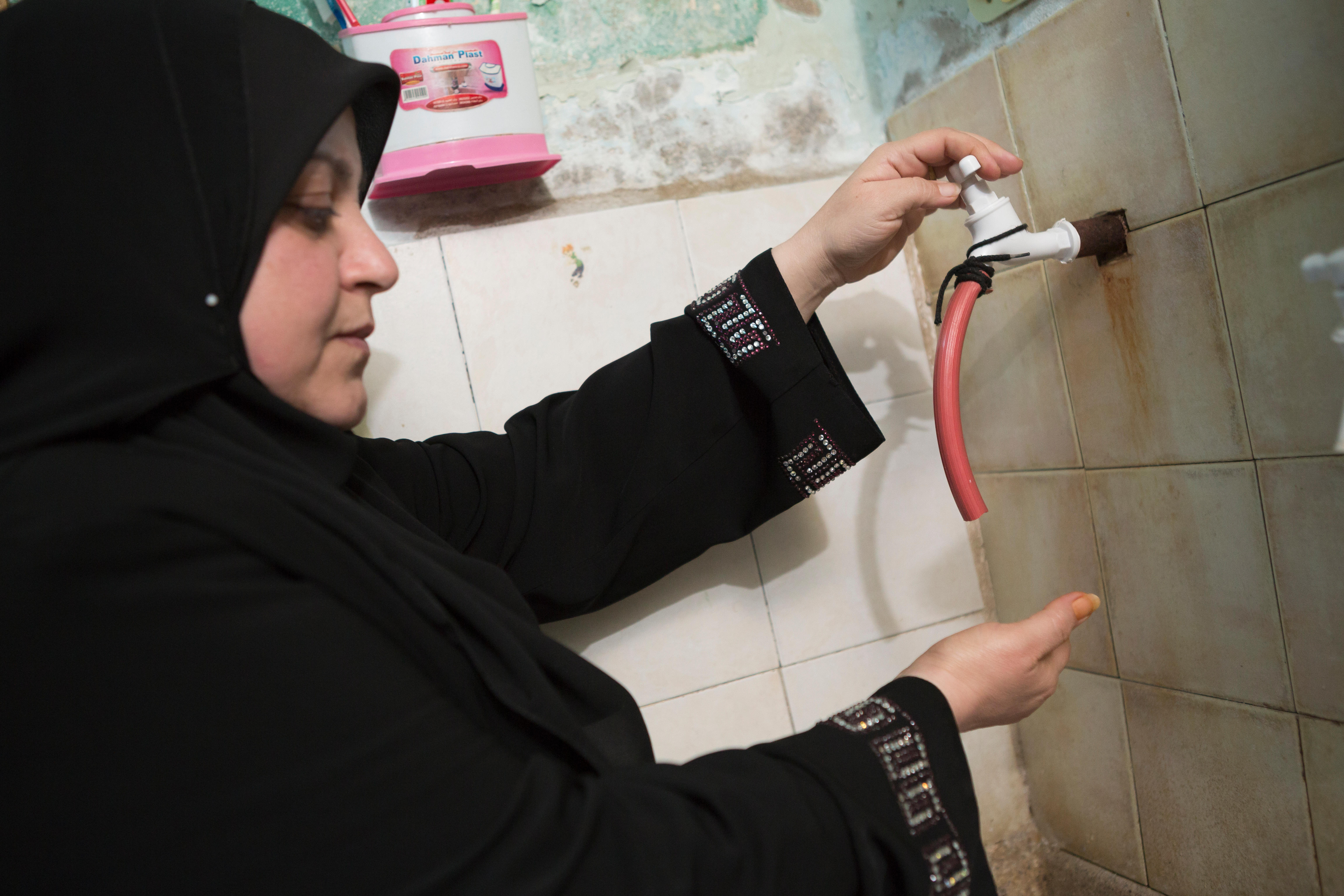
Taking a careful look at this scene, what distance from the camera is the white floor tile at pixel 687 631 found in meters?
1.09

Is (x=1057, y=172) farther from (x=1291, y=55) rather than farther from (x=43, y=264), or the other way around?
(x=43, y=264)

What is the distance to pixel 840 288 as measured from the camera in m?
1.14

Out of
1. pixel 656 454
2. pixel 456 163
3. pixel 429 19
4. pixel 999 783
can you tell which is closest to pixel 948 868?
pixel 656 454

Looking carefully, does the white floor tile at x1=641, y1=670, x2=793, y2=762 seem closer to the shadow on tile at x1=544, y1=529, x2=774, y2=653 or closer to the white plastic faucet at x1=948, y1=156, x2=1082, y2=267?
the shadow on tile at x1=544, y1=529, x2=774, y2=653

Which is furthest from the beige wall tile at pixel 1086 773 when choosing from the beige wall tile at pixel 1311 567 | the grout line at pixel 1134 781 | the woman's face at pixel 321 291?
the woman's face at pixel 321 291

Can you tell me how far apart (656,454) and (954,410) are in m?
0.31

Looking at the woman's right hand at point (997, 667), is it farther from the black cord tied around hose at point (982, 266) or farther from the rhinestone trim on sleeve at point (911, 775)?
the black cord tied around hose at point (982, 266)

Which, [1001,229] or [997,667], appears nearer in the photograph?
[997,667]

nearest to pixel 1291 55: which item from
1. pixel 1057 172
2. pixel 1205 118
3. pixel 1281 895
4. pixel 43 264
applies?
pixel 1205 118

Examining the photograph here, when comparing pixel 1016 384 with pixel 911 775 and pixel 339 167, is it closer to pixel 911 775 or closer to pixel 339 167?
pixel 911 775

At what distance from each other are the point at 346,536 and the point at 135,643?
14 centimetres

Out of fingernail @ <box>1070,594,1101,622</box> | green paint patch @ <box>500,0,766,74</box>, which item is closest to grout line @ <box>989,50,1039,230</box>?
green paint patch @ <box>500,0,766,74</box>

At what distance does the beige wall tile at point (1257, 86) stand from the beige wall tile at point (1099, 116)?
20 millimetres

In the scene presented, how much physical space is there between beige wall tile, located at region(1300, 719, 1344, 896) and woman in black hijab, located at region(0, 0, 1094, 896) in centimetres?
26
